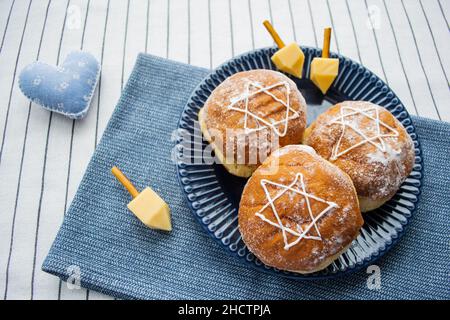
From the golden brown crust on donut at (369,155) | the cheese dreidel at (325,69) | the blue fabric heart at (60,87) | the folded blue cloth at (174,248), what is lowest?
the folded blue cloth at (174,248)

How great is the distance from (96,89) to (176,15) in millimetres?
464

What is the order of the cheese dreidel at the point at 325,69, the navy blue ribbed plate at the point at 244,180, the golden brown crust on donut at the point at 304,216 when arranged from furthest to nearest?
the cheese dreidel at the point at 325,69
the navy blue ribbed plate at the point at 244,180
the golden brown crust on donut at the point at 304,216

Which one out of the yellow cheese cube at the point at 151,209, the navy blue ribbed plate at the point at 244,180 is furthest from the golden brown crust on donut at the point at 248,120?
the yellow cheese cube at the point at 151,209

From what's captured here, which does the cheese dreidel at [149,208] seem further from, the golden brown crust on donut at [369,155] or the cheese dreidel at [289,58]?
the cheese dreidel at [289,58]

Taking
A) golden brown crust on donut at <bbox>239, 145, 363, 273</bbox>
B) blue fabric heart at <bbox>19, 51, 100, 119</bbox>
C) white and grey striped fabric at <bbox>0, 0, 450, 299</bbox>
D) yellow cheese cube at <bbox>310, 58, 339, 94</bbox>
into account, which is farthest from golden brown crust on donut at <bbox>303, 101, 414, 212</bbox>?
blue fabric heart at <bbox>19, 51, 100, 119</bbox>

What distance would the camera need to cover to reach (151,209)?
122cm

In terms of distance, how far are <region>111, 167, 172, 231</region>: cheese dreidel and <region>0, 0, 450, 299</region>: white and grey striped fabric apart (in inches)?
10.6

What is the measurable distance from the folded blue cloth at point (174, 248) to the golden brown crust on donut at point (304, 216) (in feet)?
0.52

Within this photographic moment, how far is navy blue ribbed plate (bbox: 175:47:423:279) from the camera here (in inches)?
45.9

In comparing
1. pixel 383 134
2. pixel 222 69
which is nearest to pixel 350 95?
pixel 383 134

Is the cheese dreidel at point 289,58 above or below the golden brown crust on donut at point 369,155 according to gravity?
above

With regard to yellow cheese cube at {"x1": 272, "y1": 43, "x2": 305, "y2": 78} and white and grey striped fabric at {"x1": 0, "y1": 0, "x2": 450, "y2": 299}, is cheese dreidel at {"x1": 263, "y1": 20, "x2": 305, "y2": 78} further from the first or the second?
white and grey striped fabric at {"x1": 0, "y1": 0, "x2": 450, "y2": 299}

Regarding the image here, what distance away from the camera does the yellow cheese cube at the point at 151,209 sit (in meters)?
1.22

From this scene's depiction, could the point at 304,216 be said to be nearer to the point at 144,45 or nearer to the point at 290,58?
the point at 290,58
